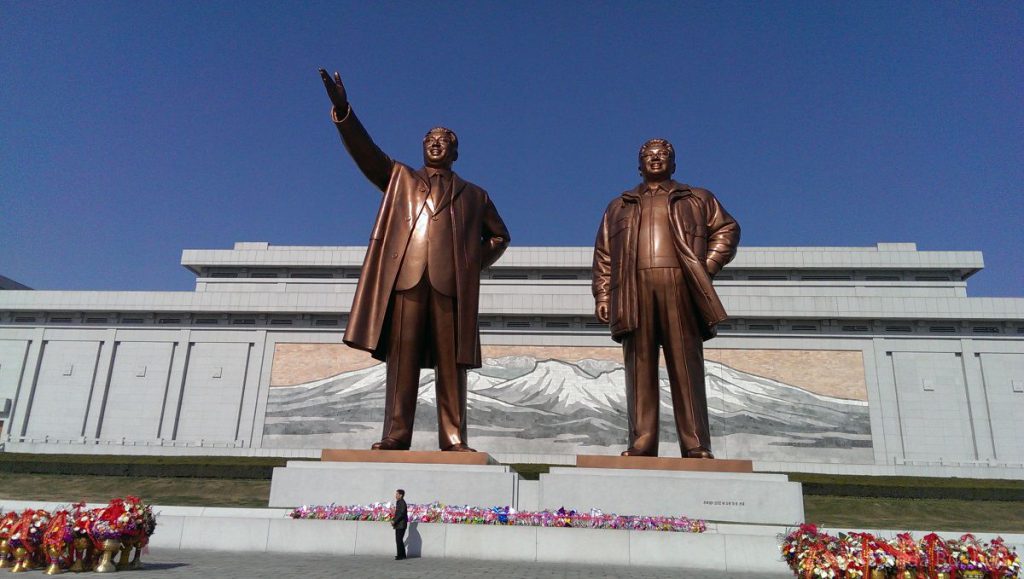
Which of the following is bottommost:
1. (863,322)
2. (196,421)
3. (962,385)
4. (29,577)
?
(29,577)

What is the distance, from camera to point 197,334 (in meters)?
25.9

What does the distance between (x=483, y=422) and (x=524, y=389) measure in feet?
5.95

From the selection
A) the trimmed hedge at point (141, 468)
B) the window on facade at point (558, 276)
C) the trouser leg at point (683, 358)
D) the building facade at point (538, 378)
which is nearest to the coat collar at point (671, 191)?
the trouser leg at point (683, 358)

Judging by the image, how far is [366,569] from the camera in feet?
14.9

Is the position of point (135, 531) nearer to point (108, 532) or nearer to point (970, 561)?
point (108, 532)

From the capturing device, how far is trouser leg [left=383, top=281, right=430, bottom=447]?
6.70m

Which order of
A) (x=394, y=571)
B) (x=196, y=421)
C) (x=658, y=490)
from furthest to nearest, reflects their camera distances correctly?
(x=196, y=421)
(x=658, y=490)
(x=394, y=571)

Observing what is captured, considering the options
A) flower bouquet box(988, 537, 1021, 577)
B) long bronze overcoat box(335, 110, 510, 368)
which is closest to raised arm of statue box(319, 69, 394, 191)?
long bronze overcoat box(335, 110, 510, 368)

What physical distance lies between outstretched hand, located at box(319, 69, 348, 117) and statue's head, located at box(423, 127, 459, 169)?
3.47 feet

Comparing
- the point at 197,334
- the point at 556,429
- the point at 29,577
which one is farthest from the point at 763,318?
the point at 29,577

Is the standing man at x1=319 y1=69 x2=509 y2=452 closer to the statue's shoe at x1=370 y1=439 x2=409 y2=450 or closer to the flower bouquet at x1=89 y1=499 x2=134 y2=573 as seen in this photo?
the statue's shoe at x1=370 y1=439 x2=409 y2=450

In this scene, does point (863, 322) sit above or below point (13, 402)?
above

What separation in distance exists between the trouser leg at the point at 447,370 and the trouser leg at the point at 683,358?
2.11 meters

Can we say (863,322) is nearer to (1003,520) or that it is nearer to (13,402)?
(1003,520)
